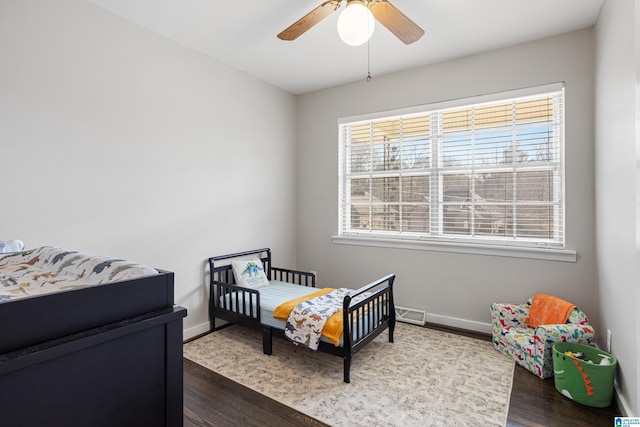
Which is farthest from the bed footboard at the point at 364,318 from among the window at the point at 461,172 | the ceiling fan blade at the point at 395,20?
the ceiling fan blade at the point at 395,20

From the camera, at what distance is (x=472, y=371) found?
2.44m

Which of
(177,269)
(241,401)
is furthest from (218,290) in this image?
(241,401)

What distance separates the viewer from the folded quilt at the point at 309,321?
2.40 meters

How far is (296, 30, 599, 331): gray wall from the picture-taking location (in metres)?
2.71

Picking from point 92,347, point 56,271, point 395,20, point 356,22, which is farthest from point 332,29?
point 92,347

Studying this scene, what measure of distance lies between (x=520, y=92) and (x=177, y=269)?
341 centimetres

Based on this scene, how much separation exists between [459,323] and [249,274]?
2.12m

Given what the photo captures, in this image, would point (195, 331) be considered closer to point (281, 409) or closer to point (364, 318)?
point (281, 409)

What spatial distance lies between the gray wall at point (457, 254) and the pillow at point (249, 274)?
2.87 feet

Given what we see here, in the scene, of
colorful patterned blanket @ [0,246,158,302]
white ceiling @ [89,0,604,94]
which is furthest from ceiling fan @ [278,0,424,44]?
colorful patterned blanket @ [0,246,158,302]

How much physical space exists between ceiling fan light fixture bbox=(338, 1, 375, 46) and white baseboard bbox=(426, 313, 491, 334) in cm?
267

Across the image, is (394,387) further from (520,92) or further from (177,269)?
(520,92)

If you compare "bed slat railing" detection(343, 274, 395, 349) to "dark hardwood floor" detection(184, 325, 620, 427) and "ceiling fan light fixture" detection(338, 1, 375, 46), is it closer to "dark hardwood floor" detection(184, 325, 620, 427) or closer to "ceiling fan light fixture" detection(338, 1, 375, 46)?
"dark hardwood floor" detection(184, 325, 620, 427)

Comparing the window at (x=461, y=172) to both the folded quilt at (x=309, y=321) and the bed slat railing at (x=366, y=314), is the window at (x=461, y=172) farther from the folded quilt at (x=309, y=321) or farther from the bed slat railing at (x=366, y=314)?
the folded quilt at (x=309, y=321)
